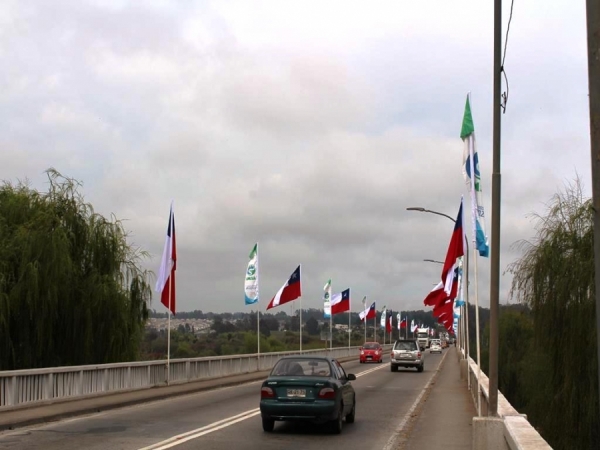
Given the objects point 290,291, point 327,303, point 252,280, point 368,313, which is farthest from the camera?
point 368,313

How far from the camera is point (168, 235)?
29734 mm

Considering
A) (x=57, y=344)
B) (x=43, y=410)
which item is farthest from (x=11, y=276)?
(x=43, y=410)

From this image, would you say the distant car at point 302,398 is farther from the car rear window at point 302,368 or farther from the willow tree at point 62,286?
the willow tree at point 62,286

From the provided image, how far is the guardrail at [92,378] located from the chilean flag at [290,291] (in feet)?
25.9

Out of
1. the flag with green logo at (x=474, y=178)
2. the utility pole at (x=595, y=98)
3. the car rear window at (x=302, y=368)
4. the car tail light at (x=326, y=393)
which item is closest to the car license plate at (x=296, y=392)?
the car tail light at (x=326, y=393)

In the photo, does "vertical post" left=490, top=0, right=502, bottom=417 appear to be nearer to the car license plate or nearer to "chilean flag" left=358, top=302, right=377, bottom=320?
the car license plate

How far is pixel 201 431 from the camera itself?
15883mm

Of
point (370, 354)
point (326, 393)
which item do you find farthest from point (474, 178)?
point (370, 354)

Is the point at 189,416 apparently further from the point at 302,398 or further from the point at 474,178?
the point at 474,178

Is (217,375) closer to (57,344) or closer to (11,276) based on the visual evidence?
(57,344)

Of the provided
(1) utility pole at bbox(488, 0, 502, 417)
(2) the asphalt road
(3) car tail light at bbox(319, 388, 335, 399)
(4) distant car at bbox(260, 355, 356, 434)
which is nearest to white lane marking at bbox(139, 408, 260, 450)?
(2) the asphalt road

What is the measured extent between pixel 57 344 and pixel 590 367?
59.0ft

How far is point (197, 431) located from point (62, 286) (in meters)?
13.9

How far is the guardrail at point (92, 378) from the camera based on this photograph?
62.6 ft
